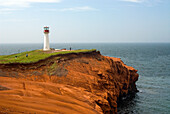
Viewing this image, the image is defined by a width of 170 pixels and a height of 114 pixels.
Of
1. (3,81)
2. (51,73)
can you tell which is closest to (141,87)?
(51,73)

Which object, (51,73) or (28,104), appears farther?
(51,73)

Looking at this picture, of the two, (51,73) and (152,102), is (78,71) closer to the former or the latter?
(51,73)

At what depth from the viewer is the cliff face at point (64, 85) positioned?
42.9 feet

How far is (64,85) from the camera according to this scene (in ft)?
65.5

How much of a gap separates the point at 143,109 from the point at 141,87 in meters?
11.0

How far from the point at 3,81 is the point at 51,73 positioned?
610cm

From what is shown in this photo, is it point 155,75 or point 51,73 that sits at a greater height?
point 51,73

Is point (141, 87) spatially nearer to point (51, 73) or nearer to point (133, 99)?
point (133, 99)

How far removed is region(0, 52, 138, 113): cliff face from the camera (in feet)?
42.9

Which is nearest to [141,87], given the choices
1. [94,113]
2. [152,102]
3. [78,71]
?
[152,102]

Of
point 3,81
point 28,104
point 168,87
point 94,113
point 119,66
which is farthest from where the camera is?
point 168,87

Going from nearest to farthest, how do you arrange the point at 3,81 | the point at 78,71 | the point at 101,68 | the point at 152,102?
1. the point at 3,81
2. the point at 78,71
3. the point at 101,68
4. the point at 152,102

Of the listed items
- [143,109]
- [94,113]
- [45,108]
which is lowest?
[143,109]

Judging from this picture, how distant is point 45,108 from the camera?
12484 mm
